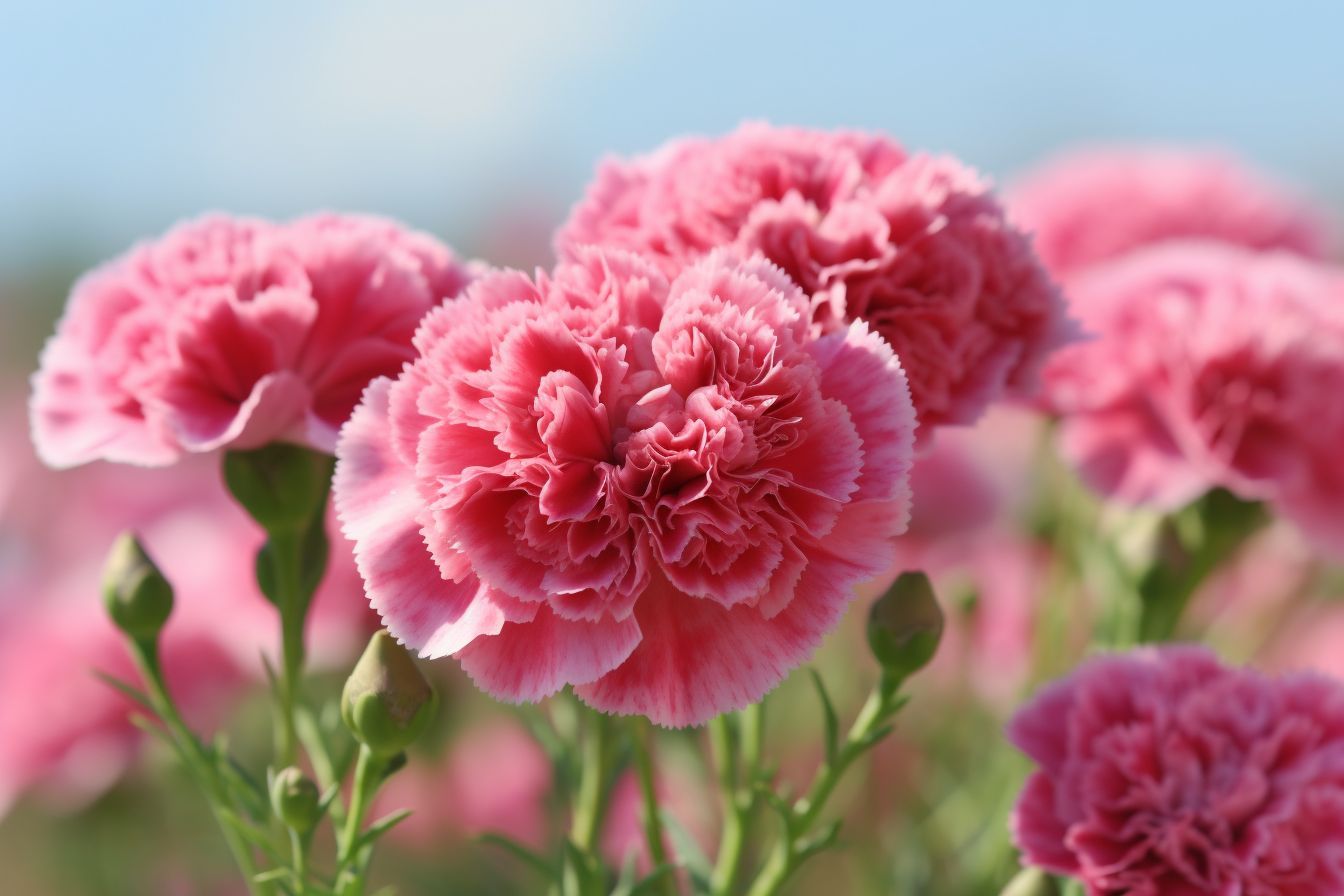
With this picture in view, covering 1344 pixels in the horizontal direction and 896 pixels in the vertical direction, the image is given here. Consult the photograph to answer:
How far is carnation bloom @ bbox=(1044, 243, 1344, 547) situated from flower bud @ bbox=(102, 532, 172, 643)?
710 mm

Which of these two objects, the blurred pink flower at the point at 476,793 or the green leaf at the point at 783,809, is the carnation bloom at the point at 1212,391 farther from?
the blurred pink flower at the point at 476,793

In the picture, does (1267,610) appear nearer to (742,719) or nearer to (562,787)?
(742,719)

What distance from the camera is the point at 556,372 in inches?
25.6

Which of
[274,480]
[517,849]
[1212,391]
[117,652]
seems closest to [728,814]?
[517,849]

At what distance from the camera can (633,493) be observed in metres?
0.66

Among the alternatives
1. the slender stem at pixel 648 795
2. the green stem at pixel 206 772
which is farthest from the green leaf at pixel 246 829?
the slender stem at pixel 648 795

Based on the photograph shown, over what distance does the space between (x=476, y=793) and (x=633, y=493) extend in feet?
3.73

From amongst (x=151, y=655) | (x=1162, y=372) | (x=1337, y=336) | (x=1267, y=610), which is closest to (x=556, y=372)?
(x=151, y=655)

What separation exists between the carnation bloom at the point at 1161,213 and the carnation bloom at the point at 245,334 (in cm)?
91

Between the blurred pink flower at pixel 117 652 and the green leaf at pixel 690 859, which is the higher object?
the green leaf at pixel 690 859

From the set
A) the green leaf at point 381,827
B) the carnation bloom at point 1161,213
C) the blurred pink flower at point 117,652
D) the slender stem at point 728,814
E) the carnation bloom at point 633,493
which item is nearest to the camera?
the carnation bloom at point 633,493

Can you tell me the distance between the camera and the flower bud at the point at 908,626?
32.6 inches

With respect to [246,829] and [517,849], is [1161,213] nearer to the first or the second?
[517,849]

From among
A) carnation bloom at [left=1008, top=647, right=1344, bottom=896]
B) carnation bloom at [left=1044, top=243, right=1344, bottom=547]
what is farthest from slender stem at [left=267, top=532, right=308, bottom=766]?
carnation bloom at [left=1044, top=243, right=1344, bottom=547]
